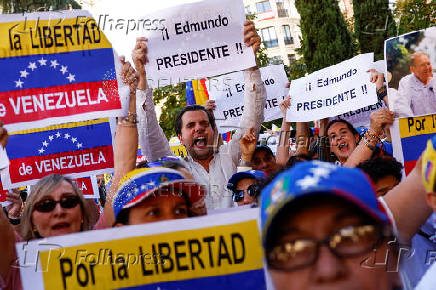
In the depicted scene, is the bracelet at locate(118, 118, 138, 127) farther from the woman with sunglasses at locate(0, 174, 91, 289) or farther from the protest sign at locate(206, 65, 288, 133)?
the protest sign at locate(206, 65, 288, 133)

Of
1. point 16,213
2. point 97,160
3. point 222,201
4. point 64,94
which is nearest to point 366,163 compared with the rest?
point 222,201

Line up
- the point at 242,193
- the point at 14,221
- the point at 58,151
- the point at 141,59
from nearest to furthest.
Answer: the point at 242,193 < the point at 141,59 < the point at 14,221 < the point at 58,151

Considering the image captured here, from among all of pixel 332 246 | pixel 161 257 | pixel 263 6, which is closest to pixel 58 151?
pixel 161 257

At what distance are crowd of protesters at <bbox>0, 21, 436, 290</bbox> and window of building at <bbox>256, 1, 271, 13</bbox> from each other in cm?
4785

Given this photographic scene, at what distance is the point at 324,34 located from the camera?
1631cm

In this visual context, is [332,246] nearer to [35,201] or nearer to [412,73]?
[35,201]

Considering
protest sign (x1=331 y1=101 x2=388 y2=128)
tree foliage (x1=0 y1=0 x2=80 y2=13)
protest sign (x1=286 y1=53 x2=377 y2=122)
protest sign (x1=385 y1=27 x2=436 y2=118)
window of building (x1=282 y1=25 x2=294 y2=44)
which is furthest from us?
window of building (x1=282 y1=25 x2=294 y2=44)

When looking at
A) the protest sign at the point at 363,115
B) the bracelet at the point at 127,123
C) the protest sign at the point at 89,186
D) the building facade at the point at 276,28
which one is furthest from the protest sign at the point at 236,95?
the building facade at the point at 276,28

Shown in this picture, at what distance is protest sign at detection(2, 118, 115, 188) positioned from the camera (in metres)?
4.48

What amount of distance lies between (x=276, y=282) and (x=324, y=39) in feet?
51.3

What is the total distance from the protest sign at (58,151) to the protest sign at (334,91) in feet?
6.18

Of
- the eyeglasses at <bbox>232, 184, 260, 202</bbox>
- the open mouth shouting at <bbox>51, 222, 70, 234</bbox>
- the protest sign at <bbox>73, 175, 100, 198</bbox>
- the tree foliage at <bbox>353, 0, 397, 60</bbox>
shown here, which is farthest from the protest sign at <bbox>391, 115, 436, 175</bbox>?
the tree foliage at <bbox>353, 0, 397, 60</bbox>

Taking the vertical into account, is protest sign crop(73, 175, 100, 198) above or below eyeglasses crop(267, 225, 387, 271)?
above

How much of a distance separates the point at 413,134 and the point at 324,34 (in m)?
13.1
